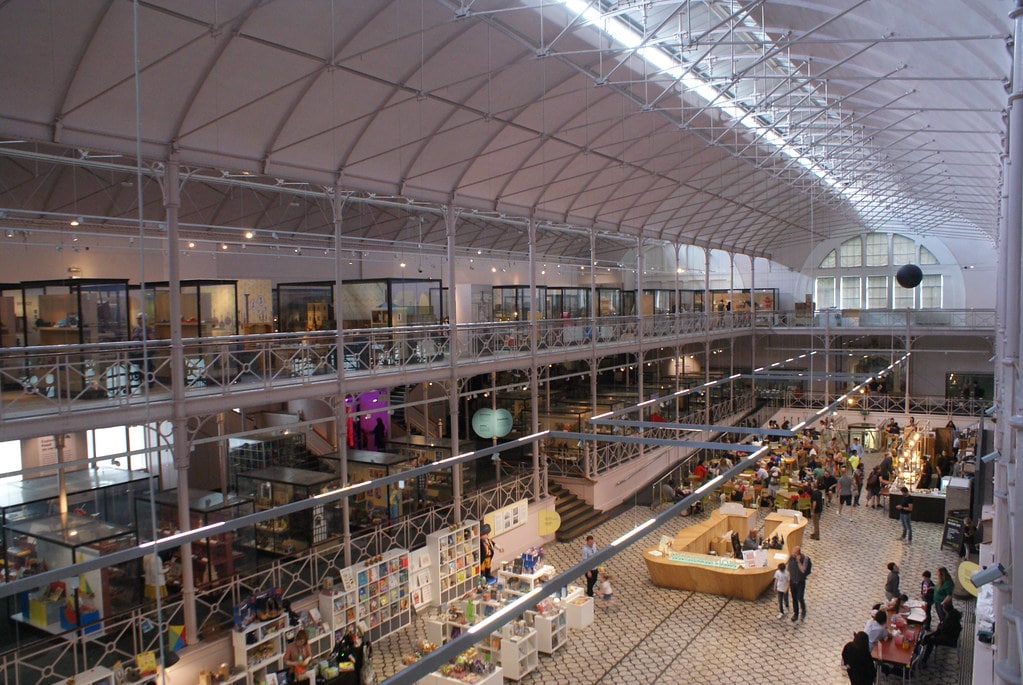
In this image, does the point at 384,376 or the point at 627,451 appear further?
the point at 627,451

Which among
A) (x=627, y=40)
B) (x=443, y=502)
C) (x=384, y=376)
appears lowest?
(x=443, y=502)

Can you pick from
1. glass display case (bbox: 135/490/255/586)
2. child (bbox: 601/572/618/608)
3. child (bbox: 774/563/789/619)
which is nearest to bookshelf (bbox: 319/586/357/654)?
glass display case (bbox: 135/490/255/586)

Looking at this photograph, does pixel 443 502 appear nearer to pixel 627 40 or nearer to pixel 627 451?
pixel 627 451

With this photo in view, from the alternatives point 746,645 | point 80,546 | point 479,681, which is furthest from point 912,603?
point 80,546

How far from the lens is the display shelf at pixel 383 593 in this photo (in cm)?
1123

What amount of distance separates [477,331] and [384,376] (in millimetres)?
3653

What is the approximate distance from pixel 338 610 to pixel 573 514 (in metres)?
7.80

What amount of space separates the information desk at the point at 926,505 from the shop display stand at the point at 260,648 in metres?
14.3

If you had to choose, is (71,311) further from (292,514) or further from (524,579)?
(524,579)

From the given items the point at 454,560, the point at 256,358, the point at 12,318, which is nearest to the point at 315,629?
the point at 454,560

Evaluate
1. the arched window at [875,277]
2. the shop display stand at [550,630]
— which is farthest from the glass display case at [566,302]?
the arched window at [875,277]

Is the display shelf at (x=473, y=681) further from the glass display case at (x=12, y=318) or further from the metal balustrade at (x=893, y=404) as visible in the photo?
the metal balustrade at (x=893, y=404)

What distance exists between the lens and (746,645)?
11211 millimetres

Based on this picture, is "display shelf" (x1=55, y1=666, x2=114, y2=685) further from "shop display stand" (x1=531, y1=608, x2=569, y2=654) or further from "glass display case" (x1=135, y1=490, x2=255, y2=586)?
"shop display stand" (x1=531, y1=608, x2=569, y2=654)
